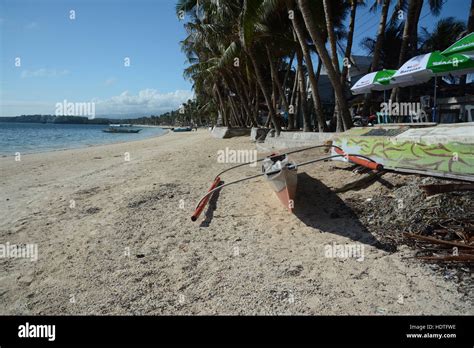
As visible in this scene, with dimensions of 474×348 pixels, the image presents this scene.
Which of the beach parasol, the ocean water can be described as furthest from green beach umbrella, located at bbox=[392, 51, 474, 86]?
the ocean water

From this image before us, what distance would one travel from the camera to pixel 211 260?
4.86 metres

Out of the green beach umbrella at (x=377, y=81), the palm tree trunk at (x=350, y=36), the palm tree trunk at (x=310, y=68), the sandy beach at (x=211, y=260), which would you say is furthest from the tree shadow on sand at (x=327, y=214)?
the palm tree trunk at (x=350, y=36)

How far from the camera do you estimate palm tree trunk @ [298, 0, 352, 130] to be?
9758 millimetres

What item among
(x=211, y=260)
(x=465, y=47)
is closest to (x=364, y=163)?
(x=465, y=47)

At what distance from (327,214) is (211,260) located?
104 inches

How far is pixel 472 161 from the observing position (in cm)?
518

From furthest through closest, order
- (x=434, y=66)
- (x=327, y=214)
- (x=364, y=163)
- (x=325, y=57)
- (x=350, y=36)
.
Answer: (x=350, y=36)
(x=325, y=57)
(x=434, y=66)
(x=364, y=163)
(x=327, y=214)

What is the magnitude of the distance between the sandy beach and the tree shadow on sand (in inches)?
1.3

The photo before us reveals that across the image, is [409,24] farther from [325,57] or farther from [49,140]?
[49,140]

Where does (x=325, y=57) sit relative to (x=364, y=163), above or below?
above

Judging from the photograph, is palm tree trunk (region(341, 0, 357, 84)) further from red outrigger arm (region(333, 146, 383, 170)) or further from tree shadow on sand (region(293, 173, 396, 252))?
tree shadow on sand (region(293, 173, 396, 252))
